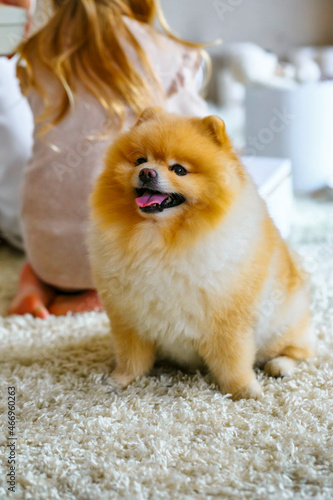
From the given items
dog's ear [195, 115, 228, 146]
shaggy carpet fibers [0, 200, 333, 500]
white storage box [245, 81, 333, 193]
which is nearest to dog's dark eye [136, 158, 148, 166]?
dog's ear [195, 115, 228, 146]

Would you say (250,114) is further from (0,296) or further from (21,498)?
(21,498)

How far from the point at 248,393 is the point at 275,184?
3.04ft

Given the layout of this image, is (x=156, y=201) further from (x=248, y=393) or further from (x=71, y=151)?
(x=71, y=151)

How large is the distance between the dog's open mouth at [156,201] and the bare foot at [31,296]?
0.75 metres

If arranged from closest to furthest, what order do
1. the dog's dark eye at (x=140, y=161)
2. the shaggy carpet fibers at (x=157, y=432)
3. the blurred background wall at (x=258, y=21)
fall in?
1. the shaggy carpet fibers at (x=157, y=432)
2. the dog's dark eye at (x=140, y=161)
3. the blurred background wall at (x=258, y=21)

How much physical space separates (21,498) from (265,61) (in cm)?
320

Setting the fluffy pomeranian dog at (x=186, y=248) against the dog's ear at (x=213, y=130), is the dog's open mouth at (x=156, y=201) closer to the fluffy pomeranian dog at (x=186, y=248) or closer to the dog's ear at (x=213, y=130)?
the fluffy pomeranian dog at (x=186, y=248)

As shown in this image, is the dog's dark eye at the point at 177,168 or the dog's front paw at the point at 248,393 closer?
the dog's dark eye at the point at 177,168

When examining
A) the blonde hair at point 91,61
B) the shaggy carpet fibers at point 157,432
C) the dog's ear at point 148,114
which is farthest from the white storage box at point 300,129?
the dog's ear at point 148,114

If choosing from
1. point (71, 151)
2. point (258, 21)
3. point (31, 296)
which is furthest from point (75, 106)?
point (258, 21)

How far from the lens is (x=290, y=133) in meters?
2.66

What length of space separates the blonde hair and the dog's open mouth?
63 cm

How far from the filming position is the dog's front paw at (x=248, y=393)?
42.8 inches

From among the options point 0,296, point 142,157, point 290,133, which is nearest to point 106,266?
point 142,157
